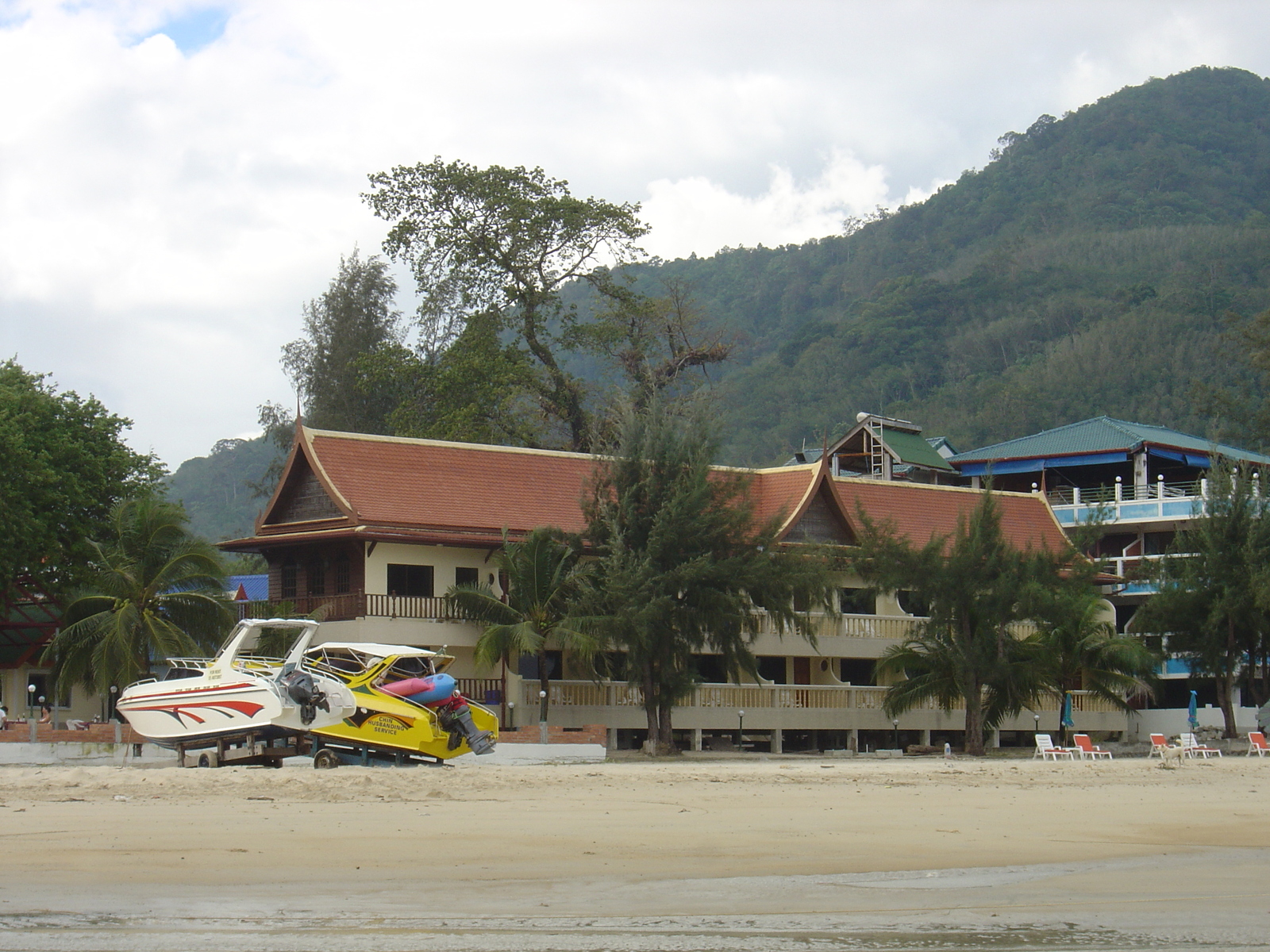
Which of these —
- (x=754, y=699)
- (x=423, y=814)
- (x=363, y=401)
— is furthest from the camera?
(x=363, y=401)

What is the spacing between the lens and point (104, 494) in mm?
35688

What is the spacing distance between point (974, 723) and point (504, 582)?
10.2 meters

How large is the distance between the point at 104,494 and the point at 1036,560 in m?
21.2

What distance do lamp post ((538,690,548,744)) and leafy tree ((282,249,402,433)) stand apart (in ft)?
67.2

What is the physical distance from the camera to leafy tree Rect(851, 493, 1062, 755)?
99.6ft

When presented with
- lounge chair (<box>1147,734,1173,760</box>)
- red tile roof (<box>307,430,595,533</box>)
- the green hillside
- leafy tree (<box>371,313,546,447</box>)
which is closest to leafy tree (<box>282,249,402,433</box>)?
leafy tree (<box>371,313,546,447</box>)

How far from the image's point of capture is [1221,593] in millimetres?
34312

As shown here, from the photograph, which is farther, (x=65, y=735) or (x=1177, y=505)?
(x=1177, y=505)

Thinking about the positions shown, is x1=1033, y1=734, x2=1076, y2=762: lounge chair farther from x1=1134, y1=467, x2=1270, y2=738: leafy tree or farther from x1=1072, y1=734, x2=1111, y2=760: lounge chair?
x1=1134, y1=467, x2=1270, y2=738: leafy tree

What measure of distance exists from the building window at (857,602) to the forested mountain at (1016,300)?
12150 mm

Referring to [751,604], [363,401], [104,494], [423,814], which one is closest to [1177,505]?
[751,604]

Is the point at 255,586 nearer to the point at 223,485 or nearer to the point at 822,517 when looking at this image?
the point at 822,517

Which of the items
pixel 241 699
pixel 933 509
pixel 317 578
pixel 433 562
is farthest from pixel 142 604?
pixel 933 509

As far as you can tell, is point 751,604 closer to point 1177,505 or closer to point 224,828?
point 224,828
